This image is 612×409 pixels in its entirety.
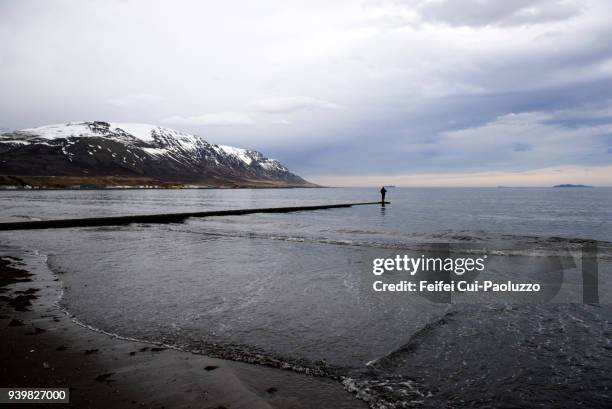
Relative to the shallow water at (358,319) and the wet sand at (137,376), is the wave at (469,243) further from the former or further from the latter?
the wet sand at (137,376)

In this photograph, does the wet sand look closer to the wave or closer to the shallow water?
the shallow water

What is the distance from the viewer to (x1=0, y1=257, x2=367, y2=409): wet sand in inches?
222

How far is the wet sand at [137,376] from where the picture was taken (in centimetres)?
564

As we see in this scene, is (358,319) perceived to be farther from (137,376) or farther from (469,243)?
(469,243)

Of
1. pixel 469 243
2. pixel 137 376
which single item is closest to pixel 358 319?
pixel 137 376

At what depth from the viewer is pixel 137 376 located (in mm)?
6352

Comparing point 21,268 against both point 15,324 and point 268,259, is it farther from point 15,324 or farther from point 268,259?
point 268,259

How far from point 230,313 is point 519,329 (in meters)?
7.10

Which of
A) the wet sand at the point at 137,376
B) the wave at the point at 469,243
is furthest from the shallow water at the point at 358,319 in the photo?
the wave at the point at 469,243

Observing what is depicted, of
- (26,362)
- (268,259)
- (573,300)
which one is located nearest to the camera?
(26,362)

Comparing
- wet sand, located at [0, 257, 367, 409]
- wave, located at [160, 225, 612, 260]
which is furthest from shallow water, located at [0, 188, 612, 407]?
wave, located at [160, 225, 612, 260]

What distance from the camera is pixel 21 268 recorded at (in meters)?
15.1

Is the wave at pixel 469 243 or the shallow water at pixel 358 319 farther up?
Result: the wave at pixel 469 243

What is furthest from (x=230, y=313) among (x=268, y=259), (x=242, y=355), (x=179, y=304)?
(x=268, y=259)
